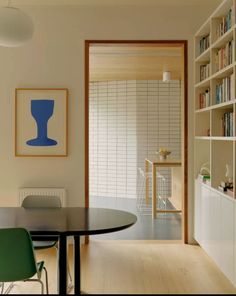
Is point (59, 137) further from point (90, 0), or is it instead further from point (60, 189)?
point (90, 0)

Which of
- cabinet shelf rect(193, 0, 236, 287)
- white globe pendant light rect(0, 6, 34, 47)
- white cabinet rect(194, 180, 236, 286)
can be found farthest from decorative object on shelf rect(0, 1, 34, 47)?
white cabinet rect(194, 180, 236, 286)

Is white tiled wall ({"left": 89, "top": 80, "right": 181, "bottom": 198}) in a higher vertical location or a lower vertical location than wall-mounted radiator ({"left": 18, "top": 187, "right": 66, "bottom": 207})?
higher

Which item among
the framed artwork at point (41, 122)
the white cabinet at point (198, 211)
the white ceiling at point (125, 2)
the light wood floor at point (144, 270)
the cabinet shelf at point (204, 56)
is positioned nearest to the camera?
the light wood floor at point (144, 270)

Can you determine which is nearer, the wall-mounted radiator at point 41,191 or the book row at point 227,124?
the book row at point 227,124

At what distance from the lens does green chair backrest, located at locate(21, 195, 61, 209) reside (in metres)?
3.61

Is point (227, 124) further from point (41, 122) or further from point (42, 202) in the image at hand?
point (41, 122)

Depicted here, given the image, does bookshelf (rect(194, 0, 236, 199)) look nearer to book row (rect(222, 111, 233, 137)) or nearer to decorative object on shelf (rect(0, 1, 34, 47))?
book row (rect(222, 111, 233, 137))

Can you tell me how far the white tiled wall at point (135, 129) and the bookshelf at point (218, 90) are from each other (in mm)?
4222

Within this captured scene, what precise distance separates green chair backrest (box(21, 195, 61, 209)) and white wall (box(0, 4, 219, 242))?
1335 millimetres

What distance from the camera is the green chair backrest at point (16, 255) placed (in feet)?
8.05

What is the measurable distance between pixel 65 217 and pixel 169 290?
119 centimetres

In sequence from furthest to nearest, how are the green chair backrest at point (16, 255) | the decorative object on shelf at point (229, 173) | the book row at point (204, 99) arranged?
the book row at point (204, 99) < the decorative object on shelf at point (229, 173) < the green chair backrest at point (16, 255)

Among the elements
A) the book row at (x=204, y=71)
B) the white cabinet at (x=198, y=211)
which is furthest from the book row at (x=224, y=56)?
the white cabinet at (x=198, y=211)

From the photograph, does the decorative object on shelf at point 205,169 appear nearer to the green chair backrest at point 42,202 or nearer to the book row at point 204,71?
the book row at point 204,71
